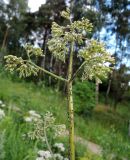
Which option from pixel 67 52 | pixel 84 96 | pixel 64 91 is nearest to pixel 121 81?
pixel 84 96

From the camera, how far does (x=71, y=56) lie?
0.98 meters

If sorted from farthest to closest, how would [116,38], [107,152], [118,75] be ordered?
[116,38], [118,75], [107,152]

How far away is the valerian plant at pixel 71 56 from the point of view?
0.92 metres

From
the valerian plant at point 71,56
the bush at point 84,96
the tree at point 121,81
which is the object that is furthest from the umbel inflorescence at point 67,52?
the tree at point 121,81

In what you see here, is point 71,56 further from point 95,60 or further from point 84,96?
point 84,96

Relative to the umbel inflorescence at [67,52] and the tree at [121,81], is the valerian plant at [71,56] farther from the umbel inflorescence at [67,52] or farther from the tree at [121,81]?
the tree at [121,81]

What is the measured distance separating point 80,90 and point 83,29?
83.7 feet

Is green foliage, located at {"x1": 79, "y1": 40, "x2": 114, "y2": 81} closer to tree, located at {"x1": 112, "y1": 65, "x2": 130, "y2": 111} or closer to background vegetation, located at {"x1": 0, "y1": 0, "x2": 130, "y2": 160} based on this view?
background vegetation, located at {"x1": 0, "y1": 0, "x2": 130, "y2": 160}

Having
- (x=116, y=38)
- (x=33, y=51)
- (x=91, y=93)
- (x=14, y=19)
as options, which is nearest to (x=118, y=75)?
(x=116, y=38)

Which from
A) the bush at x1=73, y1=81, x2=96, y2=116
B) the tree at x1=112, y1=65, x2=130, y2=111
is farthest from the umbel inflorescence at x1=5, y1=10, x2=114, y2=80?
the tree at x1=112, y1=65, x2=130, y2=111

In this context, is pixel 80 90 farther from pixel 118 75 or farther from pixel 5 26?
pixel 5 26

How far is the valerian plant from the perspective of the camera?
3.01 ft

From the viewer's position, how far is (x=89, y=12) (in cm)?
3753

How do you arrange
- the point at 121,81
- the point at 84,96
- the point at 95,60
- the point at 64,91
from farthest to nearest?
the point at 121,81
the point at 84,96
the point at 64,91
the point at 95,60
